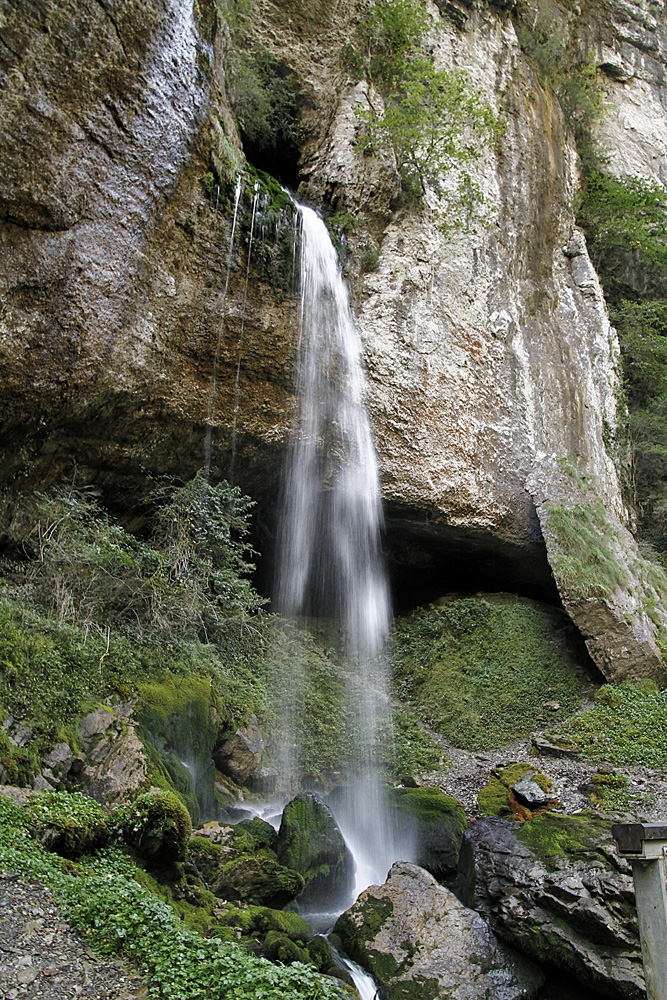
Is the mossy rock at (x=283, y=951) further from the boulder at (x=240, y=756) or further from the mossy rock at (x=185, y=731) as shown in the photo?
the boulder at (x=240, y=756)

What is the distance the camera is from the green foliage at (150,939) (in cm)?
361

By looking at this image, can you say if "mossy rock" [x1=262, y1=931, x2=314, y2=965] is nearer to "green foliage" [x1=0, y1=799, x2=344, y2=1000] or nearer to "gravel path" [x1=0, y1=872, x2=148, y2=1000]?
"green foliage" [x1=0, y1=799, x2=344, y2=1000]

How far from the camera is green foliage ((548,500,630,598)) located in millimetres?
10609

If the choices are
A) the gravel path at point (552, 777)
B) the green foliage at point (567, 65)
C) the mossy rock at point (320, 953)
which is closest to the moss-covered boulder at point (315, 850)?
the mossy rock at point (320, 953)

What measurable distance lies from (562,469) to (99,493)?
8.03 m

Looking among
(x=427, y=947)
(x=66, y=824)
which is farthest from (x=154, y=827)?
(x=427, y=947)

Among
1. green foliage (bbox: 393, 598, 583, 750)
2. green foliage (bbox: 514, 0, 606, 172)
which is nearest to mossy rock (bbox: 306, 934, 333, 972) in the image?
green foliage (bbox: 393, 598, 583, 750)

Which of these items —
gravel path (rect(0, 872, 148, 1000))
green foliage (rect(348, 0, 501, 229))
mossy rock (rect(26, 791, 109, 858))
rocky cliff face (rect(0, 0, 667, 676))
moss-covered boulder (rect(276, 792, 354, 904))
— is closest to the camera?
gravel path (rect(0, 872, 148, 1000))

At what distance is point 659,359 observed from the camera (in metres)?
16.0

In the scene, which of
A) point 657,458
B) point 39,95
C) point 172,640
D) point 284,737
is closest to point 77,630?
point 172,640

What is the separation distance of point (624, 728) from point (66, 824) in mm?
7565

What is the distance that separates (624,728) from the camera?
9203 mm

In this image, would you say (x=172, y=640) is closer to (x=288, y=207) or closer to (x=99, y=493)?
(x=99, y=493)

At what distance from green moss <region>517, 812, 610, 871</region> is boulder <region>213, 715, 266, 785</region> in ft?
11.1
